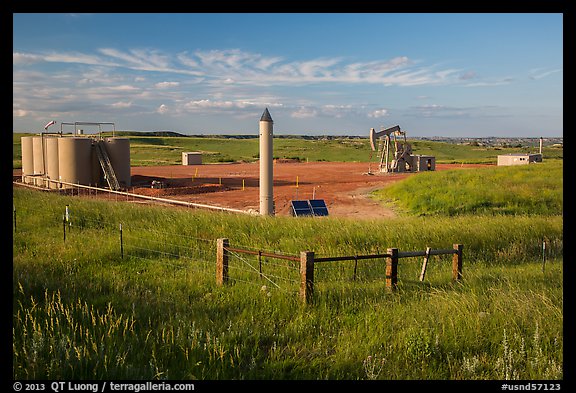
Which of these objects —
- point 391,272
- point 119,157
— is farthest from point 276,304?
point 119,157

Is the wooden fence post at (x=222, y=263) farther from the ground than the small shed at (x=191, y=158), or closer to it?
closer to it

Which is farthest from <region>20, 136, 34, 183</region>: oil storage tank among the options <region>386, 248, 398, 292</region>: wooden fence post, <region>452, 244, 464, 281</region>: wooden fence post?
<region>452, 244, 464, 281</region>: wooden fence post

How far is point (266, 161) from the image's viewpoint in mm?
20078

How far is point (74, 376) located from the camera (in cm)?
528

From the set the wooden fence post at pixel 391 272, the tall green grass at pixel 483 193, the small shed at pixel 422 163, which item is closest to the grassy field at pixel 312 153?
the small shed at pixel 422 163

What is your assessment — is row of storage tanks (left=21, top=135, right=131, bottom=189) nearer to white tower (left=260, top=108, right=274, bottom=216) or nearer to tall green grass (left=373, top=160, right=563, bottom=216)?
white tower (left=260, top=108, right=274, bottom=216)

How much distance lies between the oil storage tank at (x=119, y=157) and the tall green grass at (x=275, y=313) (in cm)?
2093

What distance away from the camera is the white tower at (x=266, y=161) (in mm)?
19734

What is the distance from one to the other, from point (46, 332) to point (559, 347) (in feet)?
22.7

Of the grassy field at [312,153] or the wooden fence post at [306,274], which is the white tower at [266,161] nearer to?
the wooden fence post at [306,274]

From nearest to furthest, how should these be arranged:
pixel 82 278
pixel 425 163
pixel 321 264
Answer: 1. pixel 82 278
2. pixel 321 264
3. pixel 425 163
